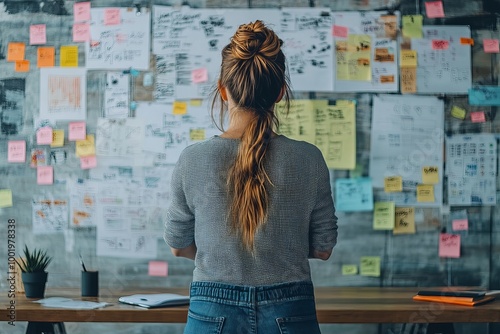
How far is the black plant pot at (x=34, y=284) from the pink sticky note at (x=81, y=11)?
127cm

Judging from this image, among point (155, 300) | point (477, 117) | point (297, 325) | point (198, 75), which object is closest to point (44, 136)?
point (198, 75)

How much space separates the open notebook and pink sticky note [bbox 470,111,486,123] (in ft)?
5.50

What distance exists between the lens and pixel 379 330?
379cm

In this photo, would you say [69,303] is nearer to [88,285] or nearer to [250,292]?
[88,285]

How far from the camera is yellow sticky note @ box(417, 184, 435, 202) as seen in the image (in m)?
3.79

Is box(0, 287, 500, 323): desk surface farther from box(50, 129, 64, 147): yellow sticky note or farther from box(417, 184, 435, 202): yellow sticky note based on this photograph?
box(50, 129, 64, 147): yellow sticky note

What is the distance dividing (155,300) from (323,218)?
1256 millimetres

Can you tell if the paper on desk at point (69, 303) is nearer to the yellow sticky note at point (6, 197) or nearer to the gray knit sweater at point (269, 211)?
the yellow sticky note at point (6, 197)

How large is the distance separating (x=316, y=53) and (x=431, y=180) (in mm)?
823

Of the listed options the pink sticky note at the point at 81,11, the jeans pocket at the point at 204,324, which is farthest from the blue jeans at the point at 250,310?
the pink sticky note at the point at 81,11

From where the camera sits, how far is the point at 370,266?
377 centimetres

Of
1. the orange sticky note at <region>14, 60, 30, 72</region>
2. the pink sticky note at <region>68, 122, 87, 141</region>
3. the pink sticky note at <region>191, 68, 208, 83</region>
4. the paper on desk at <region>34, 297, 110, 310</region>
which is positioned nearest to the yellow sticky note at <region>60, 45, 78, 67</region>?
the orange sticky note at <region>14, 60, 30, 72</region>

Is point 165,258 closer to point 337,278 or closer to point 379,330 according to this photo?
point 337,278

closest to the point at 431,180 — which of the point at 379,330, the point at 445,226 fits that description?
the point at 445,226
